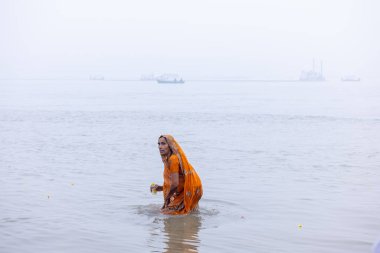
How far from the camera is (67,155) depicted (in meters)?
17.0

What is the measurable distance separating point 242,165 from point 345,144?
6.33 metres

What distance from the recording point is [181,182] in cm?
855

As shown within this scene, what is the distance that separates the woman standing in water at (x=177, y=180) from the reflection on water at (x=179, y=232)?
0.17 meters

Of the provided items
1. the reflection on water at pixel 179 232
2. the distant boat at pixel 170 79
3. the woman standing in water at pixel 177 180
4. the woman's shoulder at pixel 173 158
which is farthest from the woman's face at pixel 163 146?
the distant boat at pixel 170 79

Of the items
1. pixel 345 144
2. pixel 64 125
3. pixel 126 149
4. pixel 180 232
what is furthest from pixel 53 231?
pixel 64 125

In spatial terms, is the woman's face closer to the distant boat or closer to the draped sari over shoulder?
the draped sari over shoulder

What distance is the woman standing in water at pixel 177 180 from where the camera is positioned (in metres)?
8.32

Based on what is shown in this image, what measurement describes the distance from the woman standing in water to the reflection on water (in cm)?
17

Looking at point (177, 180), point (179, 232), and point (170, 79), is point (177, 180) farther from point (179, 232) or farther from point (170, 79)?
point (170, 79)

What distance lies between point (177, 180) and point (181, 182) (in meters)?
0.19

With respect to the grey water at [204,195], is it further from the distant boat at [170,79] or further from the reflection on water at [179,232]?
the distant boat at [170,79]

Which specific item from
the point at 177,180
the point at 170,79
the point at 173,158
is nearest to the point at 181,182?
the point at 177,180

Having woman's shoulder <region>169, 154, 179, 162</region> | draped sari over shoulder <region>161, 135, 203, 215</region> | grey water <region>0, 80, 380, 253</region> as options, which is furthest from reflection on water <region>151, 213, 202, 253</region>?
woman's shoulder <region>169, 154, 179, 162</region>

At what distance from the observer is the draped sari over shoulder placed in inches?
328
